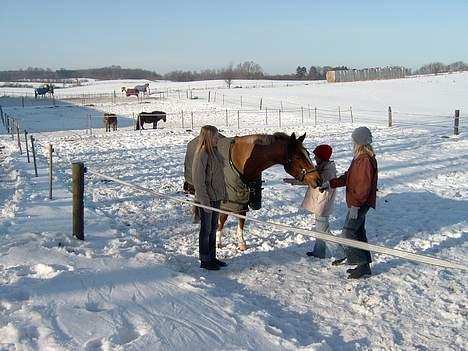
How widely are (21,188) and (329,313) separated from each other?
7034 mm

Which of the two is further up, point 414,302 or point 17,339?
point 17,339

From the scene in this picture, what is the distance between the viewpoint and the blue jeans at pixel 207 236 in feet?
17.2

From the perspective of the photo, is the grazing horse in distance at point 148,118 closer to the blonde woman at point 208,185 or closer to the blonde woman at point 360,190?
the blonde woman at point 208,185

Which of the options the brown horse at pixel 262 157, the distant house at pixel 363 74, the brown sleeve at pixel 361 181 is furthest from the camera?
the distant house at pixel 363 74

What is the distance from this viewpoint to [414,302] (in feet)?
14.8

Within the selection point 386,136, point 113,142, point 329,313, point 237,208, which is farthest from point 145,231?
point 386,136

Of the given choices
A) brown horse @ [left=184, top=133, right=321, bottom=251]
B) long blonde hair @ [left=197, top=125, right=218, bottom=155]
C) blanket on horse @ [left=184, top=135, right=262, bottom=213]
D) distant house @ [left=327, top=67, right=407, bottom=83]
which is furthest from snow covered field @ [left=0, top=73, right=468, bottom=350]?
distant house @ [left=327, top=67, right=407, bottom=83]

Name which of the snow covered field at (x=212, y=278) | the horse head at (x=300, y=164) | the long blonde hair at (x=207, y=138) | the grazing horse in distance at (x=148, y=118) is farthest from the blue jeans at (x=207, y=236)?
the grazing horse in distance at (x=148, y=118)

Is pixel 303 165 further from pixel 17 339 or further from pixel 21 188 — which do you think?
pixel 21 188

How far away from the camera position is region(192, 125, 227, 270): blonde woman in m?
5.02

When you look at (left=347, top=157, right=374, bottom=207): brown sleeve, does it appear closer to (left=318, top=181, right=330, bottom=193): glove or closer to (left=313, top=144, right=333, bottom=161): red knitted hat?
(left=318, top=181, right=330, bottom=193): glove

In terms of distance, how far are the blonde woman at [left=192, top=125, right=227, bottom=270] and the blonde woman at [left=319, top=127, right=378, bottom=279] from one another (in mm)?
1429

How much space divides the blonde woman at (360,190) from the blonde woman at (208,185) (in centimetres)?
143

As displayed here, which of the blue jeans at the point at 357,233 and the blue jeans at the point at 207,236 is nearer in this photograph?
the blue jeans at the point at 357,233
